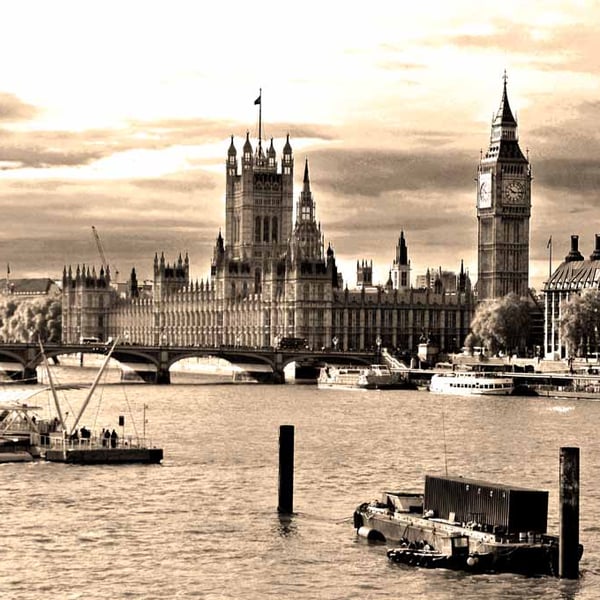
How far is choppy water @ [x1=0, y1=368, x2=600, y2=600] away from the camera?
4166 cm

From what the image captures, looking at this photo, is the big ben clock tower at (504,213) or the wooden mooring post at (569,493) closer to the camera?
the wooden mooring post at (569,493)

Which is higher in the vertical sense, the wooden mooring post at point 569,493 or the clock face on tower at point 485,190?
the clock face on tower at point 485,190

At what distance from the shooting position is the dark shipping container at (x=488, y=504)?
1650 inches

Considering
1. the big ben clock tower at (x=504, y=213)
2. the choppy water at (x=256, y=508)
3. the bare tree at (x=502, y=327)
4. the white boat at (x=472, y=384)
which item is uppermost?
the big ben clock tower at (x=504, y=213)

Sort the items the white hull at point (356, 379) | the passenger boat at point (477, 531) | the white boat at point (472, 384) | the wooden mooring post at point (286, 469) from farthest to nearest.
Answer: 1. the white hull at point (356, 379)
2. the white boat at point (472, 384)
3. the wooden mooring post at point (286, 469)
4. the passenger boat at point (477, 531)

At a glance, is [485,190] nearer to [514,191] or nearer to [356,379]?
[514,191]

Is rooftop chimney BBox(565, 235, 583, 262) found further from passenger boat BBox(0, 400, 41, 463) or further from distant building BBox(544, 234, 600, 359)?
passenger boat BBox(0, 400, 41, 463)

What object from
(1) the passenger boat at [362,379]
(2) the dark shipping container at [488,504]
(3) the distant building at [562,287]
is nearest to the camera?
(2) the dark shipping container at [488,504]

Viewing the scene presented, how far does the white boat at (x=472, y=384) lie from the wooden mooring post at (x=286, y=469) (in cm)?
6931

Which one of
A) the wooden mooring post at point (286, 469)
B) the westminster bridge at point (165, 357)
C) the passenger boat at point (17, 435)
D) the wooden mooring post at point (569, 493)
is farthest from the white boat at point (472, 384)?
the wooden mooring post at point (569, 493)

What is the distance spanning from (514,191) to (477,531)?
5257 inches

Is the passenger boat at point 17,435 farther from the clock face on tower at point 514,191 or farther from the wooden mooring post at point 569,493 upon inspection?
the clock face on tower at point 514,191

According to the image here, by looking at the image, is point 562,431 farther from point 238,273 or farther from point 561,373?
point 238,273

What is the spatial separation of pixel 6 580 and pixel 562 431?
4385 centimetres
